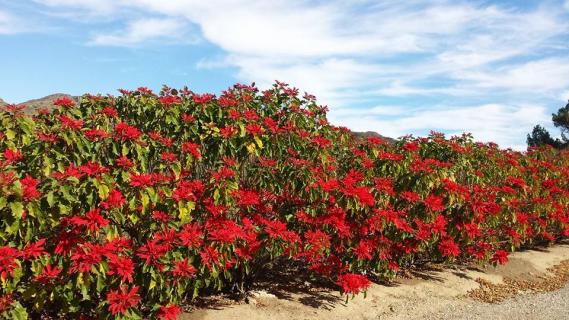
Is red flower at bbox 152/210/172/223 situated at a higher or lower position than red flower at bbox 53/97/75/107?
lower

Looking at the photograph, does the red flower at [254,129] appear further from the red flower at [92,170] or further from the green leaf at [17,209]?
the green leaf at [17,209]

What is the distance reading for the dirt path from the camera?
6.21 m

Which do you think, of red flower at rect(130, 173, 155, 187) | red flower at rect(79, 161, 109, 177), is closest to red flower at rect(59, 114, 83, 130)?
red flower at rect(79, 161, 109, 177)

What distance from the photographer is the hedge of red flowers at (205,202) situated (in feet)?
14.5

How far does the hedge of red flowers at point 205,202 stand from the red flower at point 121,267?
0.01 m

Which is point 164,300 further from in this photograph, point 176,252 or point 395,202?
point 395,202

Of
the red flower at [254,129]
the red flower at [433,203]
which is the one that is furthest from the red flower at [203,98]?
the red flower at [433,203]

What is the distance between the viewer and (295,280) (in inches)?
293

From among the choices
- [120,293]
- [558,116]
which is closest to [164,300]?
[120,293]

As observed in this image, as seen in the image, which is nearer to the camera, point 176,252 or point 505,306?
point 176,252

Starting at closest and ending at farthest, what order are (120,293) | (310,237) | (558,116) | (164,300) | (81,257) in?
(81,257) → (120,293) → (164,300) → (310,237) → (558,116)

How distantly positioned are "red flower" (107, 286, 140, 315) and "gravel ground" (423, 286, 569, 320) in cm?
405

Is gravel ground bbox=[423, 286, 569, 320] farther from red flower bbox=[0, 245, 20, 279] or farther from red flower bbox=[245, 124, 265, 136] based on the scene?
red flower bbox=[0, 245, 20, 279]

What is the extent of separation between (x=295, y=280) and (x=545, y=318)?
3.61m
